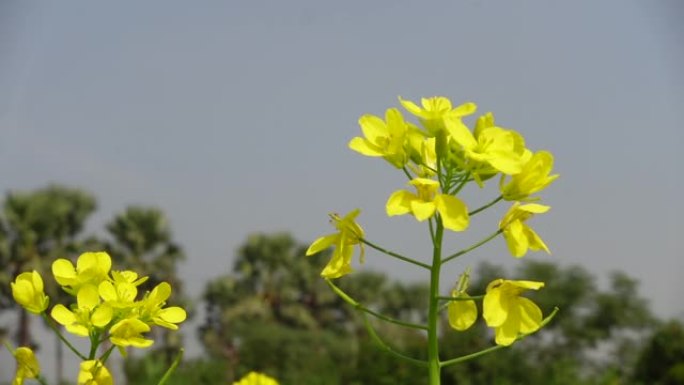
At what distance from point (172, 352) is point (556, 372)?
68.9 feet

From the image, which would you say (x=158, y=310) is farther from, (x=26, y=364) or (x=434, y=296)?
(x=434, y=296)

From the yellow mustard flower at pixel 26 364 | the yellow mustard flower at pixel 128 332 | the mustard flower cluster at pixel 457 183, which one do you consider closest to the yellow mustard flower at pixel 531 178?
the mustard flower cluster at pixel 457 183

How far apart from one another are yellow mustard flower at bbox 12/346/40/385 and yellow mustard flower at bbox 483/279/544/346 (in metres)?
0.74

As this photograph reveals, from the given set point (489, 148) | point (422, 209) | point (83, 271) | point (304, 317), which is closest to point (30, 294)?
point (83, 271)

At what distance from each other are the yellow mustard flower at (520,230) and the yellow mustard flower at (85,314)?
0.67 metres

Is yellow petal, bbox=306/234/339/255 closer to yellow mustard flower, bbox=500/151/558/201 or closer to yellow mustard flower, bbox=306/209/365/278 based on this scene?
yellow mustard flower, bbox=306/209/365/278

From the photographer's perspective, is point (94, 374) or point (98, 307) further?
point (98, 307)

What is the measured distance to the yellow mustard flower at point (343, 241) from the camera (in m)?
1.58

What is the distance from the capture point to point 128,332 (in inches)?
63.0

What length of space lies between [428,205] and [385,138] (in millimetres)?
197

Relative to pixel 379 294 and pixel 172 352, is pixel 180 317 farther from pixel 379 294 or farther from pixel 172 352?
pixel 379 294

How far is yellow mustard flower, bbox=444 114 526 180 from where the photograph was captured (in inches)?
58.0

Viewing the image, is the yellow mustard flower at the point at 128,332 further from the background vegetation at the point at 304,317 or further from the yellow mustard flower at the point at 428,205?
the background vegetation at the point at 304,317

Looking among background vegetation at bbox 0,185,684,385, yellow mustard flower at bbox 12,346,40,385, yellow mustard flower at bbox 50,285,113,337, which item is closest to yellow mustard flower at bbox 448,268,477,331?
yellow mustard flower at bbox 50,285,113,337
